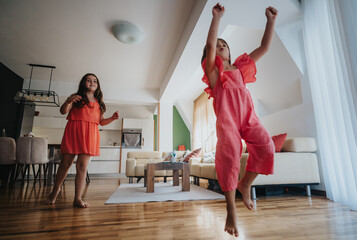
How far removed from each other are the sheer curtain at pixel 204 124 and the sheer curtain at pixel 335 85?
3.49m

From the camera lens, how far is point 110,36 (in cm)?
364

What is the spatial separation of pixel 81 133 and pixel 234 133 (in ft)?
5.03

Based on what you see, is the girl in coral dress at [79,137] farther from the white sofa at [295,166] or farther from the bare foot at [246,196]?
the white sofa at [295,166]

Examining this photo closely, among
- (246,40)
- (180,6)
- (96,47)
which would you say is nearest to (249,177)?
(180,6)

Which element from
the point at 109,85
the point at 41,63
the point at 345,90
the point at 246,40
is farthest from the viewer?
the point at 109,85

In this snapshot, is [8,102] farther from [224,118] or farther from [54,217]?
[224,118]

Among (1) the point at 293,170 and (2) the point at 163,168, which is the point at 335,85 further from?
(2) the point at 163,168

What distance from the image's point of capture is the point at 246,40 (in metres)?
3.60

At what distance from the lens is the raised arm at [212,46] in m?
1.14

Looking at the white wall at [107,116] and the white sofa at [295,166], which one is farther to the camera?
the white wall at [107,116]

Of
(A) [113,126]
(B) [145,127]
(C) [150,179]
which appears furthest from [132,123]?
(C) [150,179]

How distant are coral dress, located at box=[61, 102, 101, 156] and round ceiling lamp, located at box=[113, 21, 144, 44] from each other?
1.83 meters

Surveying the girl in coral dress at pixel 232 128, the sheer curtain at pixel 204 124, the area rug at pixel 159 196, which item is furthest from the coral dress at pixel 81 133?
the sheer curtain at pixel 204 124

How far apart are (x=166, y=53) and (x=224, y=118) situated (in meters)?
3.48
